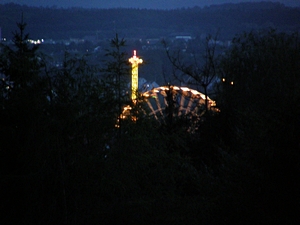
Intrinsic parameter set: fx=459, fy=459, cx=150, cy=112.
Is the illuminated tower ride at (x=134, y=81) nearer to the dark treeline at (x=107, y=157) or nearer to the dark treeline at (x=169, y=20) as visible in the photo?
the dark treeline at (x=107, y=157)

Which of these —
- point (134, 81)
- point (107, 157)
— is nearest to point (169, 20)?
point (134, 81)

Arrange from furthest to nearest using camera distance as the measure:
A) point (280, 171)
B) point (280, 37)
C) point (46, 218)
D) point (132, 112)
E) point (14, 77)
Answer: point (280, 37) < point (132, 112) < point (14, 77) < point (46, 218) < point (280, 171)

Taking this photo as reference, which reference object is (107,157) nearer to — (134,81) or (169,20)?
(134,81)

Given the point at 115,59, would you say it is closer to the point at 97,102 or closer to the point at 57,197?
the point at 97,102

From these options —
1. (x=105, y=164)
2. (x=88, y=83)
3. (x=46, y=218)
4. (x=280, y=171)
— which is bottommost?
(x=46, y=218)

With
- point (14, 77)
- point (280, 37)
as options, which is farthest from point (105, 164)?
point (280, 37)

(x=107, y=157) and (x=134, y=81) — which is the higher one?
(x=134, y=81)

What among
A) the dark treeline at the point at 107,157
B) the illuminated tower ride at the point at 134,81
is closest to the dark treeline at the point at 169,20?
the illuminated tower ride at the point at 134,81

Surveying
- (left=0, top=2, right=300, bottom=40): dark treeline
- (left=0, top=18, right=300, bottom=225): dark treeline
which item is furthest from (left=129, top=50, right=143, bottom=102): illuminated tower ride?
(left=0, top=2, right=300, bottom=40): dark treeline

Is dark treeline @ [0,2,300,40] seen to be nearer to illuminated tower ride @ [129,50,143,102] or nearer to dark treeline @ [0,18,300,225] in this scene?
illuminated tower ride @ [129,50,143,102]
